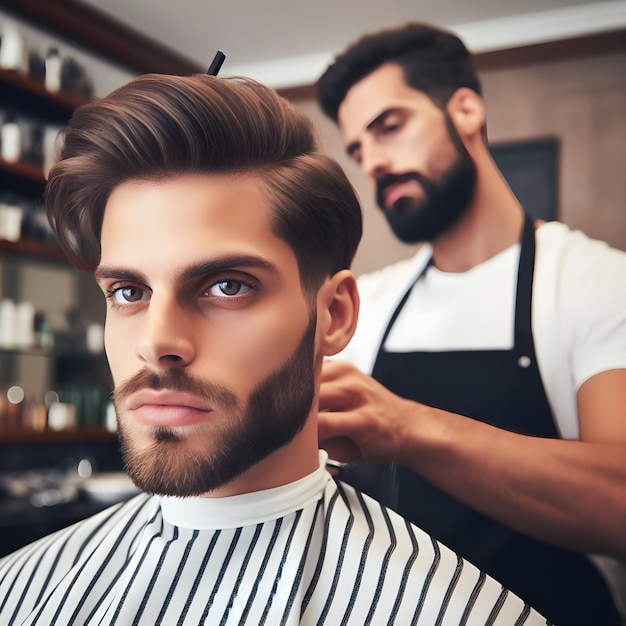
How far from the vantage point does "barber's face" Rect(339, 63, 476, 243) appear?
1.29 m

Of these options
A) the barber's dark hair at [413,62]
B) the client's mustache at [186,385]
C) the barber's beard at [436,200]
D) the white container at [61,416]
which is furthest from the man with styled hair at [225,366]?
the white container at [61,416]

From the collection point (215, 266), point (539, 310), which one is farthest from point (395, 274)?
point (215, 266)

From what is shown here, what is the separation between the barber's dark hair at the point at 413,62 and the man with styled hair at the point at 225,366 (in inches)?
15.3

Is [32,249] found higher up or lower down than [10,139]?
lower down

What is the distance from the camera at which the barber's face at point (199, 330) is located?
0.88m

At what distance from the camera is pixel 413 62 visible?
4.36 feet

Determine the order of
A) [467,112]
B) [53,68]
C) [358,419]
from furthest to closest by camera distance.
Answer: [53,68]
[467,112]
[358,419]

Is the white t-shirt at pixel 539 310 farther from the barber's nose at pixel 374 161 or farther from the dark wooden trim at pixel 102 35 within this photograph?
the dark wooden trim at pixel 102 35

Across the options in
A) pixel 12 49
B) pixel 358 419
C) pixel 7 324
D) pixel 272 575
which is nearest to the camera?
pixel 272 575

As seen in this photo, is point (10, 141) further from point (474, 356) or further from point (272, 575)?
point (272, 575)

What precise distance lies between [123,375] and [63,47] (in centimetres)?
121

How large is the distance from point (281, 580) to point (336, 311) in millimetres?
395

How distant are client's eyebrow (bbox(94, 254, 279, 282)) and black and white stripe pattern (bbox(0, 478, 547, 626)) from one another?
37 centimetres

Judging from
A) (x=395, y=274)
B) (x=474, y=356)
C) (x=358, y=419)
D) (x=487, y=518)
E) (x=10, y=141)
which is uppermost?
(x=10, y=141)
